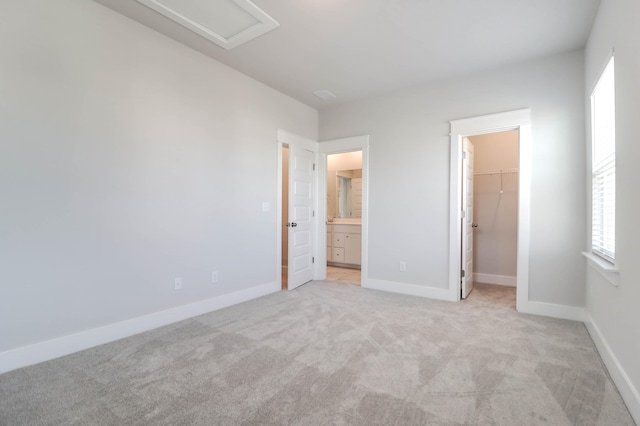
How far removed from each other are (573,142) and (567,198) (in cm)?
57

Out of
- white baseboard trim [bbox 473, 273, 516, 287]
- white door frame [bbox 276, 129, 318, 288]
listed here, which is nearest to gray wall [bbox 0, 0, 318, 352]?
white door frame [bbox 276, 129, 318, 288]

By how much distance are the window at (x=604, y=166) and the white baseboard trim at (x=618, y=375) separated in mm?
638

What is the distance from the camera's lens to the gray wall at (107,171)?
2.02 m

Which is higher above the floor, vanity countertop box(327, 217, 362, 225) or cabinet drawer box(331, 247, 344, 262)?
vanity countertop box(327, 217, 362, 225)

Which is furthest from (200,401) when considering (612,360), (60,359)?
(612,360)

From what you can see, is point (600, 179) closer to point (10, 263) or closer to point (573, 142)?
point (573, 142)

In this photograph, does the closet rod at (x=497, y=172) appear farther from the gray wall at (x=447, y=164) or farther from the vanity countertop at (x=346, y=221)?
the vanity countertop at (x=346, y=221)

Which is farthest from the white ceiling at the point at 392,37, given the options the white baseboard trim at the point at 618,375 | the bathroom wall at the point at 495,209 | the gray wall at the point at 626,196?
the white baseboard trim at the point at 618,375

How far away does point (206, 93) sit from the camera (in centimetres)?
317

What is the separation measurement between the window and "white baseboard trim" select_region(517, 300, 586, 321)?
74 centimetres

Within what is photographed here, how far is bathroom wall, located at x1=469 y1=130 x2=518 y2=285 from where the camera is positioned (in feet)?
14.4

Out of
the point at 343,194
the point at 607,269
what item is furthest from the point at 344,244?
the point at 607,269

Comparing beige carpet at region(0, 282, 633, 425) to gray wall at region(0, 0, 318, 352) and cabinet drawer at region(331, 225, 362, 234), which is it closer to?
gray wall at region(0, 0, 318, 352)

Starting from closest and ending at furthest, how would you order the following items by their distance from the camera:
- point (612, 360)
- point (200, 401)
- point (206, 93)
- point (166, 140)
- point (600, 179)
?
1. point (200, 401)
2. point (612, 360)
3. point (600, 179)
4. point (166, 140)
5. point (206, 93)
